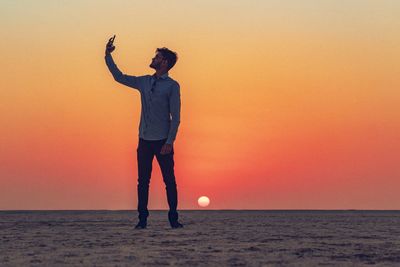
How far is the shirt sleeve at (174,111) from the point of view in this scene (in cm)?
976

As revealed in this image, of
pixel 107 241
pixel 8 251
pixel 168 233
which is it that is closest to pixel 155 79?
pixel 168 233

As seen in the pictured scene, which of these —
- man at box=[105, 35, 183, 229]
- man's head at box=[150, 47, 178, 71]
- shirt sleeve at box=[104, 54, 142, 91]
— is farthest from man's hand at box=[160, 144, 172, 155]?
man's head at box=[150, 47, 178, 71]

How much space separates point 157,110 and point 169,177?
93 centimetres

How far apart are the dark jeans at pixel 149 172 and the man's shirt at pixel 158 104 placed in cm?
13

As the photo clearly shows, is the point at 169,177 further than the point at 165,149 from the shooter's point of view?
Yes

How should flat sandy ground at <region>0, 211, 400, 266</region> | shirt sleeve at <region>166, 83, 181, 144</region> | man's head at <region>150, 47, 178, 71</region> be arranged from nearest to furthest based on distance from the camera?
flat sandy ground at <region>0, 211, 400, 266</region>
shirt sleeve at <region>166, 83, 181, 144</region>
man's head at <region>150, 47, 178, 71</region>

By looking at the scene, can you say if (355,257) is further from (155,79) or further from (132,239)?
(155,79)

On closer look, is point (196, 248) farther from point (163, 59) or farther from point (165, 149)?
point (163, 59)

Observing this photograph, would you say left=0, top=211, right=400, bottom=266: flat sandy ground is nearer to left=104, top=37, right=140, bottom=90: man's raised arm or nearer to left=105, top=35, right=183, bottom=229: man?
left=105, top=35, right=183, bottom=229: man

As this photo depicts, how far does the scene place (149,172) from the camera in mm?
10195

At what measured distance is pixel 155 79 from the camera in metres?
9.94

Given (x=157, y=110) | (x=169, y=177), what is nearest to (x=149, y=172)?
(x=169, y=177)

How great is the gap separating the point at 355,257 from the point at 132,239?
2.62 meters

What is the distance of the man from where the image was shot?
984 cm
